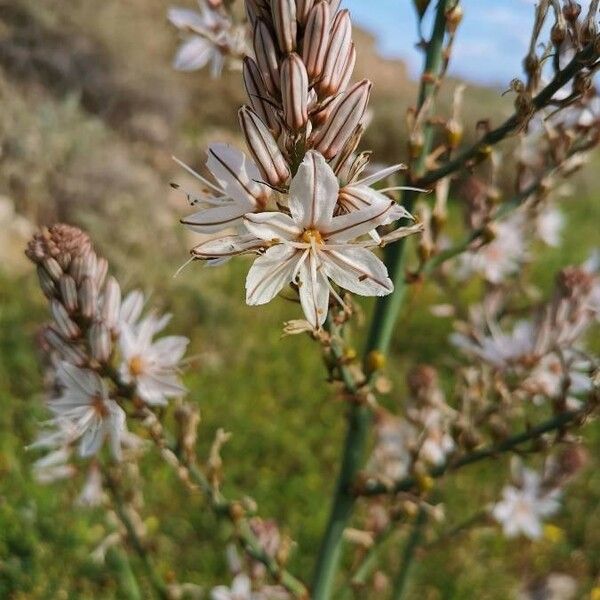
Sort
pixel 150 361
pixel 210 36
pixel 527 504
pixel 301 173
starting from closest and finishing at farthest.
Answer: pixel 301 173 < pixel 150 361 < pixel 210 36 < pixel 527 504

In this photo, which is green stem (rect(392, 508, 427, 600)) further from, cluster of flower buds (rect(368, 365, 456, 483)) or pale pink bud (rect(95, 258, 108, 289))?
pale pink bud (rect(95, 258, 108, 289))

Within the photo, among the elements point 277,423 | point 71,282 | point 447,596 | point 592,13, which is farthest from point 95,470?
point 277,423

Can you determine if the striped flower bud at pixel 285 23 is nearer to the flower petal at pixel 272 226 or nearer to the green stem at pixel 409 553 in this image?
the flower petal at pixel 272 226

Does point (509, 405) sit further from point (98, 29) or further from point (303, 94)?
point (98, 29)

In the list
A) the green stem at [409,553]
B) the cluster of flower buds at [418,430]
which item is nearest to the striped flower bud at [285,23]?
the cluster of flower buds at [418,430]

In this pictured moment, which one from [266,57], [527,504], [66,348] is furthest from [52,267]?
[527,504]

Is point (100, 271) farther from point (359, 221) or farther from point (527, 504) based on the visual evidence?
point (527, 504)
